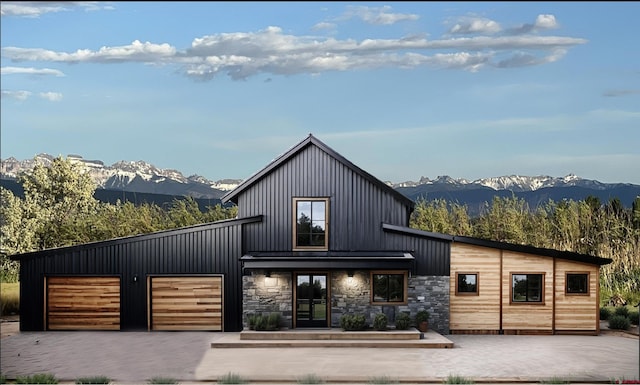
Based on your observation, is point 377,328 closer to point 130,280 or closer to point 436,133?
point 130,280

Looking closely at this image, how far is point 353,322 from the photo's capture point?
1831 centimetres

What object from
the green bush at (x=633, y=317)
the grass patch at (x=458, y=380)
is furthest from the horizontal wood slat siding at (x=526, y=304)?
the grass patch at (x=458, y=380)

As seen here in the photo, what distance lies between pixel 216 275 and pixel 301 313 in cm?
236

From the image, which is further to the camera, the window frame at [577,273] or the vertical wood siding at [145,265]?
the vertical wood siding at [145,265]

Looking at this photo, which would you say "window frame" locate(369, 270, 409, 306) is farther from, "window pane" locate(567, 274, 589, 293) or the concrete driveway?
"window pane" locate(567, 274, 589, 293)

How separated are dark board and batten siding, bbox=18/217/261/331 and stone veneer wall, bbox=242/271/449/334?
0.52 m

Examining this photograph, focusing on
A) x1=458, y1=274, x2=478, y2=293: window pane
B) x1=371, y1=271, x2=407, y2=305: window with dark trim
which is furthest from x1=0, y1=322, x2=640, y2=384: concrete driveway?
x1=371, y1=271, x2=407, y2=305: window with dark trim

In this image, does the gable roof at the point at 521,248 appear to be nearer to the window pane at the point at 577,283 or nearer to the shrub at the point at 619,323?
the window pane at the point at 577,283

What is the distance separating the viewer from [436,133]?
29.1 m

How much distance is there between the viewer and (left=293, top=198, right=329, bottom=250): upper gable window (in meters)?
19.9

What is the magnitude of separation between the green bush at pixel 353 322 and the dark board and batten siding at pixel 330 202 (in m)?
2.14

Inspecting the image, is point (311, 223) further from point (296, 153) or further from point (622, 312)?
point (622, 312)

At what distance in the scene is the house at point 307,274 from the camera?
1920 centimetres

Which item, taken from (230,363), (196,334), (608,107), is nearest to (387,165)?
(608,107)
